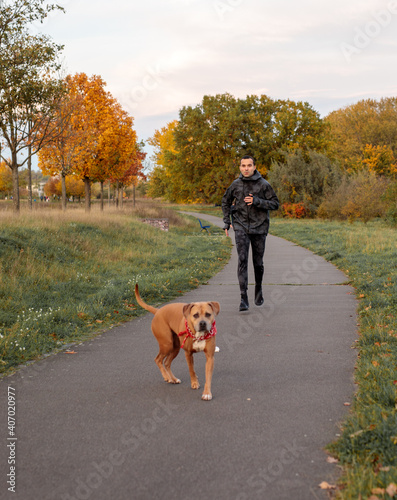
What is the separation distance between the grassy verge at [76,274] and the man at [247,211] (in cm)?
178

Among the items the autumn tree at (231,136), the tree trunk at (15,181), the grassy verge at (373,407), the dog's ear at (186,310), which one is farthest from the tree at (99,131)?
the dog's ear at (186,310)

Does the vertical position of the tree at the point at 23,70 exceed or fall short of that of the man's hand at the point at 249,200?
it exceeds it

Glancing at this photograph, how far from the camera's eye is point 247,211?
25.8 feet

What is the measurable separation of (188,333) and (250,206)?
4002mm


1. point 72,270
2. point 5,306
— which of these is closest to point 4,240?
point 72,270

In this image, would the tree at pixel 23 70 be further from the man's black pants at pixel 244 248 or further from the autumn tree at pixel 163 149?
the autumn tree at pixel 163 149

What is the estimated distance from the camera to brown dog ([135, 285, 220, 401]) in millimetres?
4125

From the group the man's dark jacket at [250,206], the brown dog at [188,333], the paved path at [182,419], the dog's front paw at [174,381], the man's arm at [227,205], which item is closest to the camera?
the paved path at [182,419]

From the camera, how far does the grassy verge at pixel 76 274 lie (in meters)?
6.58

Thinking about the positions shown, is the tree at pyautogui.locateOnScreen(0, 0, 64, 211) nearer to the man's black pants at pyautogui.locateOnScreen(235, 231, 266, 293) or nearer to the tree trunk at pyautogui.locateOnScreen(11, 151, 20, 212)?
the tree trunk at pyautogui.locateOnScreen(11, 151, 20, 212)

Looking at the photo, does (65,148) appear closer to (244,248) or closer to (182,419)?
(244,248)

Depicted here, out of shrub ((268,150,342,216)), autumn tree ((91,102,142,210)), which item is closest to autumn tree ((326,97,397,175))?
shrub ((268,150,342,216))

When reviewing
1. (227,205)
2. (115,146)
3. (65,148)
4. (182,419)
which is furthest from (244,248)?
(115,146)

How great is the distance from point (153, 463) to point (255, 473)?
64 cm
